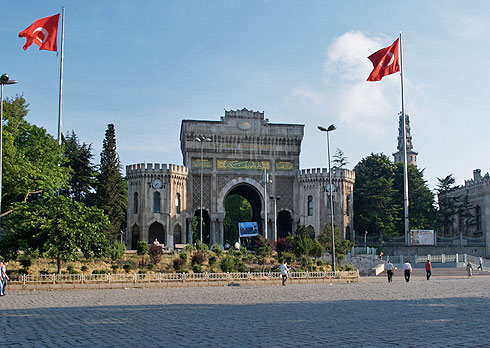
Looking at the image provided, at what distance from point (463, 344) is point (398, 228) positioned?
4727cm

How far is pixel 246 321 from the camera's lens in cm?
1164

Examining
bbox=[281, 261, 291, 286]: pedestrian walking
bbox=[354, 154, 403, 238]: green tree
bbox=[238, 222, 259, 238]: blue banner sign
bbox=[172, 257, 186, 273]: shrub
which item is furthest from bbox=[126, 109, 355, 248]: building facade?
bbox=[281, 261, 291, 286]: pedestrian walking

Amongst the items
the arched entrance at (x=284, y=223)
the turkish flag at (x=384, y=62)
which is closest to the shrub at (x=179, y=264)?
the turkish flag at (x=384, y=62)

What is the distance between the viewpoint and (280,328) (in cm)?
1055

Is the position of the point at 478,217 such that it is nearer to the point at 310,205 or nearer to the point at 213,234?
the point at 310,205

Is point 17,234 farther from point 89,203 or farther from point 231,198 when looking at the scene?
point 231,198

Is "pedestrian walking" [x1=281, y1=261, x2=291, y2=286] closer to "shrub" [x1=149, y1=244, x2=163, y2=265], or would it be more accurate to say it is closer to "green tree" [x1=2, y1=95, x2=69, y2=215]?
"shrub" [x1=149, y1=244, x2=163, y2=265]

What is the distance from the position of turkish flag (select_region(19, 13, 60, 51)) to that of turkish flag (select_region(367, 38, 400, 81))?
2346cm

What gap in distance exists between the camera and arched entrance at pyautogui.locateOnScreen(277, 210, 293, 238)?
53.0 m

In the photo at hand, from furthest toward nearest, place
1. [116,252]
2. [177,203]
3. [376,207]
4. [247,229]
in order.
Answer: [376,207]
[177,203]
[247,229]
[116,252]

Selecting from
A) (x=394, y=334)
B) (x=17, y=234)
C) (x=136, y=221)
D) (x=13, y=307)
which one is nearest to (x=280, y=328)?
(x=394, y=334)

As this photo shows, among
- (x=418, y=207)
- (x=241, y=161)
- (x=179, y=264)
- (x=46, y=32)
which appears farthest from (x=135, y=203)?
(x=418, y=207)

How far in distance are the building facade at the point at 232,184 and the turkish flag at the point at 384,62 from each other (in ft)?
37.7

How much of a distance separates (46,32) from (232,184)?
24192mm
